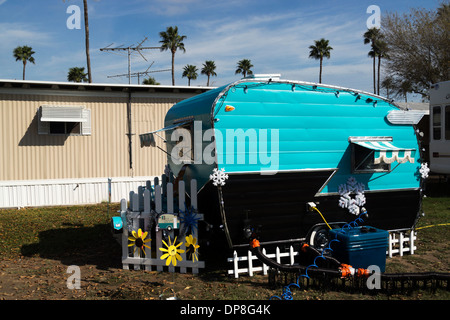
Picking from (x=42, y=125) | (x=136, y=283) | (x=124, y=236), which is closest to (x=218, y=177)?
(x=136, y=283)

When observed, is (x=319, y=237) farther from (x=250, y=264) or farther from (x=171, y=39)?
(x=171, y=39)

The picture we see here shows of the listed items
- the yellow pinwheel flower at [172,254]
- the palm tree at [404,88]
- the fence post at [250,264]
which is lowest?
the fence post at [250,264]

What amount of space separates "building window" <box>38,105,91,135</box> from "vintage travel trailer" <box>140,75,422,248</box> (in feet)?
23.6

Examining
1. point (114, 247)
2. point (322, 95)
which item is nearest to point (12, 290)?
point (114, 247)

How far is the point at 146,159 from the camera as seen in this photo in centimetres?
1469

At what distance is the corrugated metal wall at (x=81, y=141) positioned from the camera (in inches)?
516

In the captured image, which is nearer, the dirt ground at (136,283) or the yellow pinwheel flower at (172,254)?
the dirt ground at (136,283)

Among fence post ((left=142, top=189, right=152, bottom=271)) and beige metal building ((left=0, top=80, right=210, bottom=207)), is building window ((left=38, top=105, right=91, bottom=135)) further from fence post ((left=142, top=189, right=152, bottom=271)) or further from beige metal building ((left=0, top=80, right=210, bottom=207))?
fence post ((left=142, top=189, right=152, bottom=271))

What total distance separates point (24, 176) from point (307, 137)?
34.1ft

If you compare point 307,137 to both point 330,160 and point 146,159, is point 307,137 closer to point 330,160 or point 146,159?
point 330,160

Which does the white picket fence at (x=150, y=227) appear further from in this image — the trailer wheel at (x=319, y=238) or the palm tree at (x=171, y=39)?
the palm tree at (x=171, y=39)

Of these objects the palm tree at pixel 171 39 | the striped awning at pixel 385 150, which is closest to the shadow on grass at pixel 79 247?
the striped awning at pixel 385 150

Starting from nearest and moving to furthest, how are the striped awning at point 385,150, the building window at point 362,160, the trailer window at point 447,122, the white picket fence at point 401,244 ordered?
1. the striped awning at point 385,150
2. the building window at point 362,160
3. the white picket fence at point 401,244
4. the trailer window at point 447,122

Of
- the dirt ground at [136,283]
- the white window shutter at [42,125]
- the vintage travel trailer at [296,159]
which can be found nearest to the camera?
the dirt ground at [136,283]
